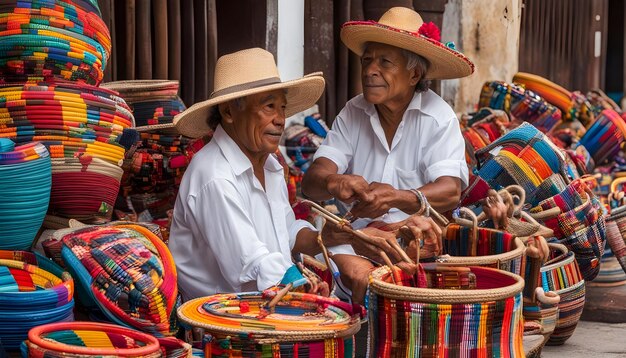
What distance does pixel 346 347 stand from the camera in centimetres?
321

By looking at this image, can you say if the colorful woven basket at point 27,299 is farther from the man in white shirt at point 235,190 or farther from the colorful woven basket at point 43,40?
the colorful woven basket at point 43,40

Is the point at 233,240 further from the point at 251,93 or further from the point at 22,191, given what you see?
the point at 22,191

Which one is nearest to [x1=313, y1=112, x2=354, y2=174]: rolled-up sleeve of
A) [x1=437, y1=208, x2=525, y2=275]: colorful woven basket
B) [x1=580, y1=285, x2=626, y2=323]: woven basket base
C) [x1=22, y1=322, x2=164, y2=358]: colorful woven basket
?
[x1=437, y1=208, x2=525, y2=275]: colorful woven basket

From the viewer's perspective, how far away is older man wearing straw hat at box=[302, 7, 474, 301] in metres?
4.89

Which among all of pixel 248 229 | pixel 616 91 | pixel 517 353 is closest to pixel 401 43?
pixel 248 229

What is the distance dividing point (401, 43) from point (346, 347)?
6.74 feet

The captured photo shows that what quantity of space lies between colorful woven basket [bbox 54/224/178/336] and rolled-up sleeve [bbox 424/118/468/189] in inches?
66.6

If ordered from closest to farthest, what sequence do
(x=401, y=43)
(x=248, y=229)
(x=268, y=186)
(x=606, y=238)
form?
(x=248, y=229), (x=268, y=186), (x=401, y=43), (x=606, y=238)

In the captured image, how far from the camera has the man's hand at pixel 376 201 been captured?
4496mm

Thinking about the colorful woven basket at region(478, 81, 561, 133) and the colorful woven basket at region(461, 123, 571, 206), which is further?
the colorful woven basket at region(478, 81, 561, 133)

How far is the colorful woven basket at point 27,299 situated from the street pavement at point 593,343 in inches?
97.6

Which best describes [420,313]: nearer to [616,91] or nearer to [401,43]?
[401,43]

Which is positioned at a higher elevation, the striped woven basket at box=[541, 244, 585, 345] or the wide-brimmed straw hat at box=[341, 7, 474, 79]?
the wide-brimmed straw hat at box=[341, 7, 474, 79]

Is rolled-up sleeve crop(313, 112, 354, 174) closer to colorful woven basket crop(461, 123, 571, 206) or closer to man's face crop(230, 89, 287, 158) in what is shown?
colorful woven basket crop(461, 123, 571, 206)
